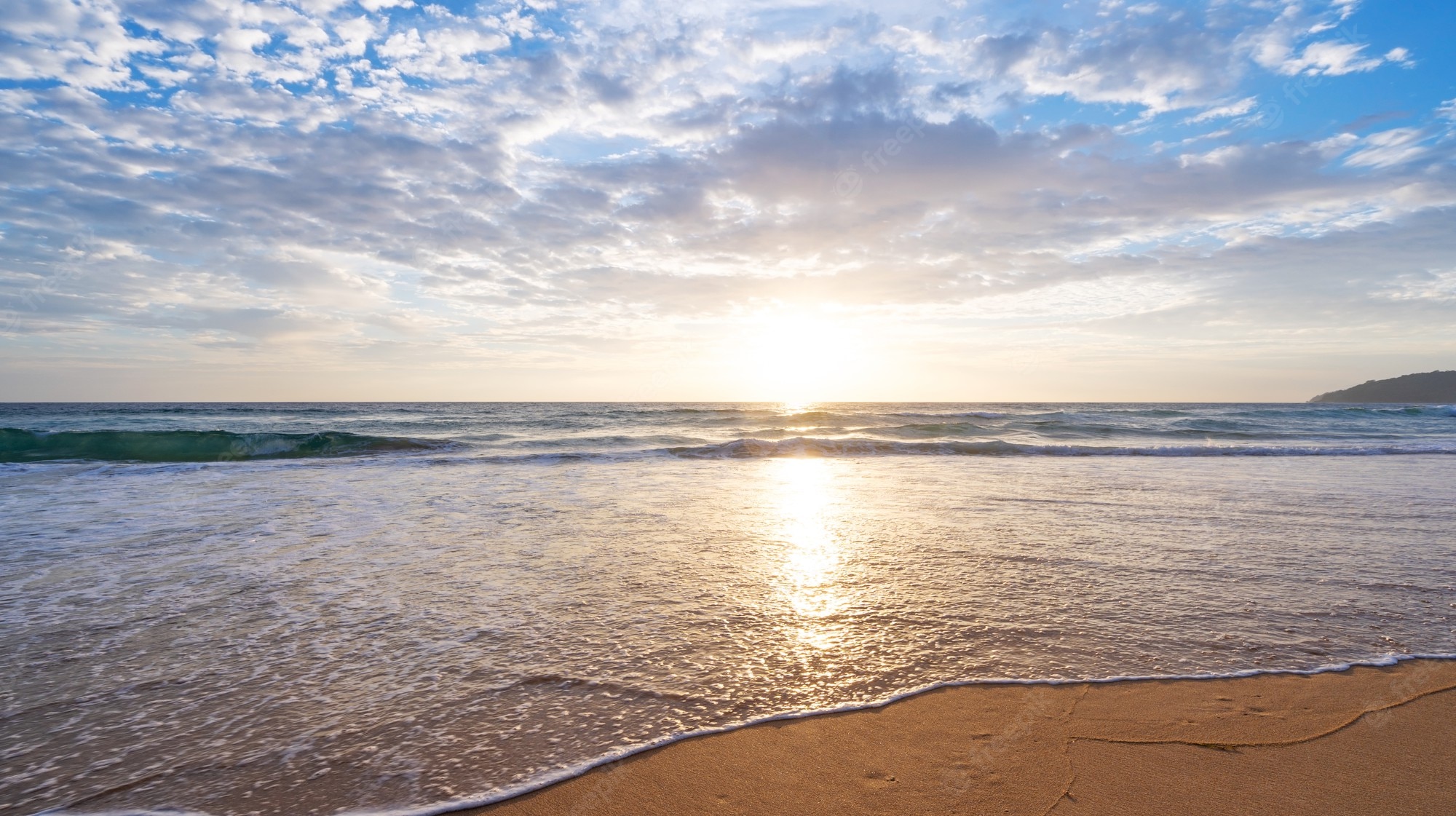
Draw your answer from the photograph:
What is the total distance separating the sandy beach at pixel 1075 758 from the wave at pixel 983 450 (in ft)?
47.7

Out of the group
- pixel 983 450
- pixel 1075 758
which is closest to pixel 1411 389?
pixel 983 450

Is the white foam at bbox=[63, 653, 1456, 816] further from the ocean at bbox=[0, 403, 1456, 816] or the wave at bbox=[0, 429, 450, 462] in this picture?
the wave at bbox=[0, 429, 450, 462]

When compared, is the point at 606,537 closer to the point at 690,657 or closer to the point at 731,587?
the point at 731,587

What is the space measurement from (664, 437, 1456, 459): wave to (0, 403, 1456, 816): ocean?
7.87 metres

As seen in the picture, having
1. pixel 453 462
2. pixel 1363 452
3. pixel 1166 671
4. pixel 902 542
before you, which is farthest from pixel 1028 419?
pixel 1166 671

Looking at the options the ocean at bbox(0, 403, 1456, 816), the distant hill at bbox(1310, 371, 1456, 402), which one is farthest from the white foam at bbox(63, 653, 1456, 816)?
the distant hill at bbox(1310, 371, 1456, 402)

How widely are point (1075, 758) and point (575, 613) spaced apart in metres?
2.75

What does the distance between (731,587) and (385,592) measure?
2.37 metres

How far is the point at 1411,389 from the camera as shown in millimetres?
106812

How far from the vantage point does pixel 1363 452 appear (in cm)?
1744

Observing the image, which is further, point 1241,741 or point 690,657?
point 690,657

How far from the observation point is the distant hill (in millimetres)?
100387

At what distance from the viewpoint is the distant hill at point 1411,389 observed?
10039 centimetres

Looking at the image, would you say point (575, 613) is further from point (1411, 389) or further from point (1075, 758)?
point (1411, 389)
